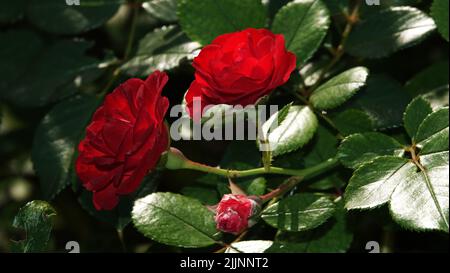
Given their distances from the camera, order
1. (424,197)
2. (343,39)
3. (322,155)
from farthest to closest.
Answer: (343,39), (322,155), (424,197)

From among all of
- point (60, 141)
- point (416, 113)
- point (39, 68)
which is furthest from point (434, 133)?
point (39, 68)

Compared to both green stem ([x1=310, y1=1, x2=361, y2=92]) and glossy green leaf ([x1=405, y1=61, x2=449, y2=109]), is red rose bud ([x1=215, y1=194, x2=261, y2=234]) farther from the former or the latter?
glossy green leaf ([x1=405, y1=61, x2=449, y2=109])

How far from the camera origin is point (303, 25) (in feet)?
3.36

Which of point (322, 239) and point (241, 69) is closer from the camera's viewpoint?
point (241, 69)

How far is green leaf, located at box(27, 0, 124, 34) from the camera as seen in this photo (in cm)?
124

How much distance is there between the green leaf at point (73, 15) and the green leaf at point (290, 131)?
0.42 m

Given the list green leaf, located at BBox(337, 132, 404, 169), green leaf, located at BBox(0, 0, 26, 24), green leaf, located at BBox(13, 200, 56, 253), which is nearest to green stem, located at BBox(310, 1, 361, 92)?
green leaf, located at BBox(337, 132, 404, 169)

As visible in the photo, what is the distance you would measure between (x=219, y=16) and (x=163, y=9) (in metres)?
0.19

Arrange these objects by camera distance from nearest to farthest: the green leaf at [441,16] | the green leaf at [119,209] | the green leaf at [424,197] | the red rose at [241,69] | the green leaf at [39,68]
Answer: the green leaf at [424,197] → the red rose at [241,69] → the green leaf at [441,16] → the green leaf at [119,209] → the green leaf at [39,68]

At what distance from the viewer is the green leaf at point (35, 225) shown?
896 mm

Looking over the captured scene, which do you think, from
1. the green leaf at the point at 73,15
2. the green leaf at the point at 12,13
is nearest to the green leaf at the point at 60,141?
the green leaf at the point at 73,15

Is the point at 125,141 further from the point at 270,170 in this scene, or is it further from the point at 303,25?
the point at 303,25

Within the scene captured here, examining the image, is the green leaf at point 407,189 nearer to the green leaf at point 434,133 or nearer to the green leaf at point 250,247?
the green leaf at point 434,133

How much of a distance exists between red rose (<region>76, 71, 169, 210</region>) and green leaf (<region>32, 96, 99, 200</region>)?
9.5 inches
